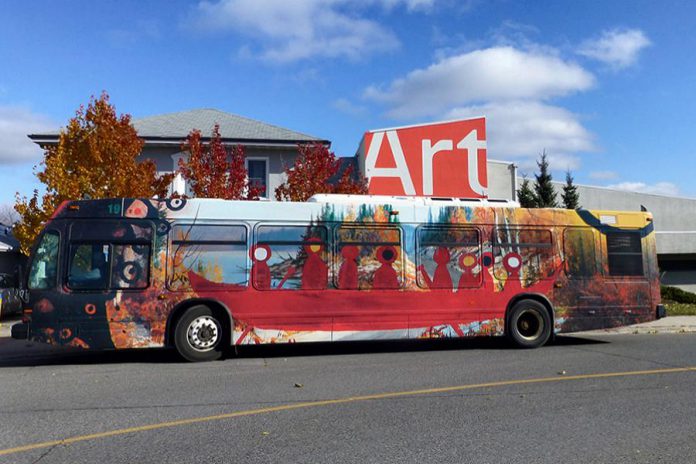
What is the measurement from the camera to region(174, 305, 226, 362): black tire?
386 inches

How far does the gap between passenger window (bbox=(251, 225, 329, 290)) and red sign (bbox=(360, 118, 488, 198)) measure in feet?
40.0

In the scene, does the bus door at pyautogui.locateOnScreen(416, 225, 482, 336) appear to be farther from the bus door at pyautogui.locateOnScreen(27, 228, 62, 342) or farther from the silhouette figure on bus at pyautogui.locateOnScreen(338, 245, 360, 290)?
the bus door at pyautogui.locateOnScreen(27, 228, 62, 342)

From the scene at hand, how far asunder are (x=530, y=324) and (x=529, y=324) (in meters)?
0.02

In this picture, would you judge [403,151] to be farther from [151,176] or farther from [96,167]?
[96,167]

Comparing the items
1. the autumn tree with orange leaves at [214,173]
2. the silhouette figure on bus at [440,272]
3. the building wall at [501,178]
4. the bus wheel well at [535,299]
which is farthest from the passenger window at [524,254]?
the building wall at [501,178]

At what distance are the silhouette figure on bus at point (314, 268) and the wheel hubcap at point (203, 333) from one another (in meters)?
1.77

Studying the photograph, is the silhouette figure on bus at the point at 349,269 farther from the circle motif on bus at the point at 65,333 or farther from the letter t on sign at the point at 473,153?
the letter t on sign at the point at 473,153

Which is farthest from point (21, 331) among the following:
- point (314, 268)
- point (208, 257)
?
point (314, 268)

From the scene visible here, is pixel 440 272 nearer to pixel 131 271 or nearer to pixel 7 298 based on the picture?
pixel 131 271

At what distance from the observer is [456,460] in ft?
14.9

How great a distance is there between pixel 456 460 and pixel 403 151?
19153 millimetres

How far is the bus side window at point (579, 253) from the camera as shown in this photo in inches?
460

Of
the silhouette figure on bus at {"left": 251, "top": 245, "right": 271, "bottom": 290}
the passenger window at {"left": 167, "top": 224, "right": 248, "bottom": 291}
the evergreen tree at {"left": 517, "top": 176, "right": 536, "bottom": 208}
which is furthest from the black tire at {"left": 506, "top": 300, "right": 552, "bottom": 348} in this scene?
the evergreen tree at {"left": 517, "top": 176, "right": 536, "bottom": 208}

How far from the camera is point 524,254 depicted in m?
11.5
